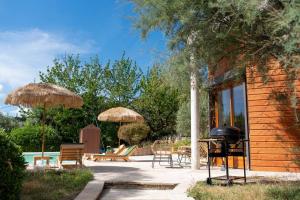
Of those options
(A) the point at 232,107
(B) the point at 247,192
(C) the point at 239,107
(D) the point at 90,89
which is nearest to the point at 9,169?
(B) the point at 247,192

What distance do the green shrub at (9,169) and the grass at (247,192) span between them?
3018mm

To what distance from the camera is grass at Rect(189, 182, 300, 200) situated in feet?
19.2

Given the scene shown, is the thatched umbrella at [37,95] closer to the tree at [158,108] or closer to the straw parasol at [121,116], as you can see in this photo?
the straw parasol at [121,116]

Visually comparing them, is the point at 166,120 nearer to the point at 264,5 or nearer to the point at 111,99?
the point at 111,99

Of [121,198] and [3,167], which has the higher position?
[3,167]

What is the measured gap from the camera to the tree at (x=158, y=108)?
24.7m

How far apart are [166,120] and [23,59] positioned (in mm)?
11447

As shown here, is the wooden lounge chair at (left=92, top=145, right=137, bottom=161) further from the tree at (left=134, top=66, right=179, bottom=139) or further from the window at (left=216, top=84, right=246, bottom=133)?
the tree at (left=134, top=66, right=179, bottom=139)

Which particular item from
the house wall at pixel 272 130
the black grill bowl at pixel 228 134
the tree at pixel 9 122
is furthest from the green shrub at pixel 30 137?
the black grill bowl at pixel 228 134

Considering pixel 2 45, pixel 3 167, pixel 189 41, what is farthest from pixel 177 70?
pixel 2 45

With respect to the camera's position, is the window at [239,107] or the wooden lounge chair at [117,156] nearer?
the window at [239,107]

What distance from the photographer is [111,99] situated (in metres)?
25.1

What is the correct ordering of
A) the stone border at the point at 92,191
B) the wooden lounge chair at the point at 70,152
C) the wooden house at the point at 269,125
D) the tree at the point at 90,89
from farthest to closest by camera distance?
1. the tree at the point at 90,89
2. the wooden lounge chair at the point at 70,152
3. the wooden house at the point at 269,125
4. the stone border at the point at 92,191

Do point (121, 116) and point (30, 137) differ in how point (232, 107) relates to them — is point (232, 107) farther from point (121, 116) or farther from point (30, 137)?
point (30, 137)
